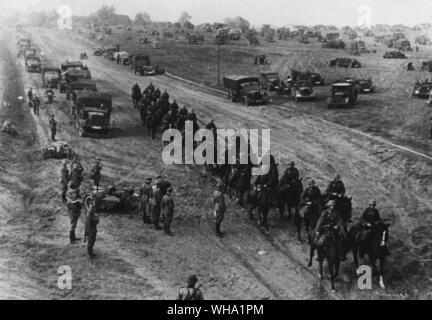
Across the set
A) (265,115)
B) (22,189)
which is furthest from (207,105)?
(22,189)

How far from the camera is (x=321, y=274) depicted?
15.0 meters

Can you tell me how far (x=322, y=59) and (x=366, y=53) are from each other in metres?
11.3

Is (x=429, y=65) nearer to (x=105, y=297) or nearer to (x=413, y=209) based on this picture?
(x=413, y=209)

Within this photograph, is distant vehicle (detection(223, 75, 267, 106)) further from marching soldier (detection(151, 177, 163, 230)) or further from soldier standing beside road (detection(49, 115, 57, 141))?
marching soldier (detection(151, 177, 163, 230))

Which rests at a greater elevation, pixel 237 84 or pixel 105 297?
pixel 237 84

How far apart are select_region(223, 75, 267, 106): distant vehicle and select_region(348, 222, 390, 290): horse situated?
24.8m

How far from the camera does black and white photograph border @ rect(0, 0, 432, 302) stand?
1476 cm

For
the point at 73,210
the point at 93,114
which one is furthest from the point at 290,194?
the point at 93,114

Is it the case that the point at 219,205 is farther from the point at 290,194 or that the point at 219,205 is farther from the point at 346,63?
the point at 346,63

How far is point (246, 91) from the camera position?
39875 mm

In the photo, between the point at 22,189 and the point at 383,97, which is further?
the point at 383,97

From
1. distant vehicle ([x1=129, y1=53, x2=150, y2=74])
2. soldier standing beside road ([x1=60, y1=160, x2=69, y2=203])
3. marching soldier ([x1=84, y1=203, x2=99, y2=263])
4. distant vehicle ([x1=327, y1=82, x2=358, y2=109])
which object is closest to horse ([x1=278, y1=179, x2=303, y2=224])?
marching soldier ([x1=84, y1=203, x2=99, y2=263])

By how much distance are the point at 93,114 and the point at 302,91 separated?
55.2 ft

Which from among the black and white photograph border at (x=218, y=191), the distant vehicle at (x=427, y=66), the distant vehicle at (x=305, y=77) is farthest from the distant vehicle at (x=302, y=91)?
the distant vehicle at (x=427, y=66)
